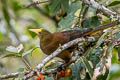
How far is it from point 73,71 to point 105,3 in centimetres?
73

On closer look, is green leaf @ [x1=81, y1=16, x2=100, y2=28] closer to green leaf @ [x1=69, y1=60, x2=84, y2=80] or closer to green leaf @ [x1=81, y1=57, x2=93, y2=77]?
green leaf @ [x1=69, y1=60, x2=84, y2=80]

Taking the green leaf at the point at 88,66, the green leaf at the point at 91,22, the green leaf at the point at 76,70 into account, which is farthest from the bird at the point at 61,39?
the green leaf at the point at 91,22

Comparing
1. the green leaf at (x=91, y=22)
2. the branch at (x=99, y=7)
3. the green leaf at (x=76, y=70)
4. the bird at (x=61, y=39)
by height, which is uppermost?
the branch at (x=99, y=7)

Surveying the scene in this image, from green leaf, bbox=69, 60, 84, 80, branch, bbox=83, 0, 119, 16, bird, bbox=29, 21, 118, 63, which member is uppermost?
branch, bbox=83, 0, 119, 16

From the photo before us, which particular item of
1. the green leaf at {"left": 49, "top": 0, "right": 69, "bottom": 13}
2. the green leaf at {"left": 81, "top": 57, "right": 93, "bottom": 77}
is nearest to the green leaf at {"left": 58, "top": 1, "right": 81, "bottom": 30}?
the green leaf at {"left": 49, "top": 0, "right": 69, "bottom": 13}

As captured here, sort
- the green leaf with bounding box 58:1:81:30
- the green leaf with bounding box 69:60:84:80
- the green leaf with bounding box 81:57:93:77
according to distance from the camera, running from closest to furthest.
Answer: the green leaf with bounding box 81:57:93:77 → the green leaf with bounding box 69:60:84:80 → the green leaf with bounding box 58:1:81:30

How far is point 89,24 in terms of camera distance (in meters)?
2.82

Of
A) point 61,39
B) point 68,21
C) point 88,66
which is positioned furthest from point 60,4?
point 88,66

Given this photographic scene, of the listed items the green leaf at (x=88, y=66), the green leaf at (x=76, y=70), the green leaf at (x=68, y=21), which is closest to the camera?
the green leaf at (x=88, y=66)

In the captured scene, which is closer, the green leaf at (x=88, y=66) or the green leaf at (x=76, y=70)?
the green leaf at (x=88, y=66)

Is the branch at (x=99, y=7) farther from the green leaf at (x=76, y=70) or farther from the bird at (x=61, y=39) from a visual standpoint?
the green leaf at (x=76, y=70)

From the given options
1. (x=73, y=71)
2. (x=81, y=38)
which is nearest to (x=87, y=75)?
(x=73, y=71)

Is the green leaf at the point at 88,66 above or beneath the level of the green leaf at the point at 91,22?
beneath

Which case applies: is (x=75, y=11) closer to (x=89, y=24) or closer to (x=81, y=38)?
(x=89, y=24)
